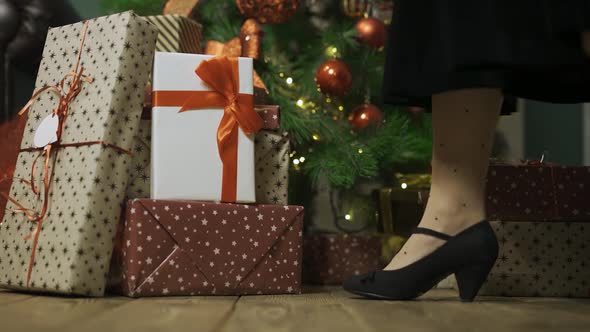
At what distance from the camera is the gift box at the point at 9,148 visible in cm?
133

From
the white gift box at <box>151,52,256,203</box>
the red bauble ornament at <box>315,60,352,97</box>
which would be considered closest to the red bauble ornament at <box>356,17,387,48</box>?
the red bauble ornament at <box>315,60,352,97</box>

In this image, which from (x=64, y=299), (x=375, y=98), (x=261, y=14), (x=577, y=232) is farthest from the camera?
(x=375, y=98)

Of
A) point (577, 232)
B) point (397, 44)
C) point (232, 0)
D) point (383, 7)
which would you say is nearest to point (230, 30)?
point (232, 0)

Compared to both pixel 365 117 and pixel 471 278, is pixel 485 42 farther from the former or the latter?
pixel 365 117

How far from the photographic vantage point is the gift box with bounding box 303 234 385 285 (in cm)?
164

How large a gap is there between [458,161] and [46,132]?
721mm

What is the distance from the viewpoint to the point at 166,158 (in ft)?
4.03

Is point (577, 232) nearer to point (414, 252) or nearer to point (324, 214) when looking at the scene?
point (414, 252)

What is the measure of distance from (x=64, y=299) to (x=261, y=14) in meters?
0.89

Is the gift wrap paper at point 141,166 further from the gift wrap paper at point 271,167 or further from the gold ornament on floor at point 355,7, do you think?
the gold ornament on floor at point 355,7

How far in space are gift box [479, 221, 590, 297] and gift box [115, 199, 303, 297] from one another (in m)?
0.40

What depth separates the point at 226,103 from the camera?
129cm

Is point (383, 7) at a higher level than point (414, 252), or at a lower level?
higher

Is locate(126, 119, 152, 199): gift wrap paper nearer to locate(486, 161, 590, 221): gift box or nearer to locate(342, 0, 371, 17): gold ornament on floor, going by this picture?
locate(486, 161, 590, 221): gift box
